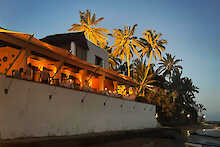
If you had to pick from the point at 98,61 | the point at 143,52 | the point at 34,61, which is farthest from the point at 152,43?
the point at 34,61

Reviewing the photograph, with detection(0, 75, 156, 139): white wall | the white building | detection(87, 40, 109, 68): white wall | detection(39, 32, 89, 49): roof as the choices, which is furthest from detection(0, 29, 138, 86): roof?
detection(87, 40, 109, 68): white wall

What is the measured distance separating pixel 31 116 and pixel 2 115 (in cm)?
177

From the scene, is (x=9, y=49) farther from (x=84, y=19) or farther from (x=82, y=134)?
(x=84, y=19)

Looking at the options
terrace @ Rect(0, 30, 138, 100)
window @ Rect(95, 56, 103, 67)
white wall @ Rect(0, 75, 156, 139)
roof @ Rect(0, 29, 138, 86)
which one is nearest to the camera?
white wall @ Rect(0, 75, 156, 139)

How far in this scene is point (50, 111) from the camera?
13.4 metres

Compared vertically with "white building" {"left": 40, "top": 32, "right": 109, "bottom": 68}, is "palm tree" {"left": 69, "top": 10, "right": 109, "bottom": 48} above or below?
above

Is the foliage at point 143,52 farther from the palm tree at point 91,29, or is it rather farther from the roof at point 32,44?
the roof at point 32,44

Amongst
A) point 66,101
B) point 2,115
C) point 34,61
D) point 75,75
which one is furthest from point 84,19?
point 2,115

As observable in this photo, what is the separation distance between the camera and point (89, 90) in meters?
17.9

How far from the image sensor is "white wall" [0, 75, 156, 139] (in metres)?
11.1

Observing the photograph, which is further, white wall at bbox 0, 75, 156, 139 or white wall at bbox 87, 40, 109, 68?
white wall at bbox 87, 40, 109, 68

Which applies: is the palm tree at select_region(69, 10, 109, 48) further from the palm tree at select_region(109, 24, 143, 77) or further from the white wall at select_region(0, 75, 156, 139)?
the white wall at select_region(0, 75, 156, 139)

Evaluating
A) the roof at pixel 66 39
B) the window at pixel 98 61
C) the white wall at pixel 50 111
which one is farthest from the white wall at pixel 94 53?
the white wall at pixel 50 111

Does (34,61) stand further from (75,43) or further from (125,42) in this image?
(125,42)
